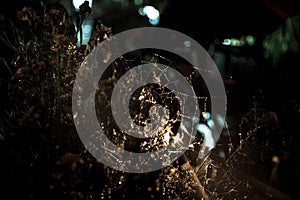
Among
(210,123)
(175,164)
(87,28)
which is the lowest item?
(175,164)

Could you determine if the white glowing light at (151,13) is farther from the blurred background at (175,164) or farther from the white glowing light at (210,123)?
the white glowing light at (210,123)

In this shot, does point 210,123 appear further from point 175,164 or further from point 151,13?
point 151,13

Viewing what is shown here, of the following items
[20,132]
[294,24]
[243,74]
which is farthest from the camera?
[243,74]

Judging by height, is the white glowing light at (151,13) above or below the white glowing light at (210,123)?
above

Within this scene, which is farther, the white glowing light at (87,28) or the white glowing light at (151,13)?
the white glowing light at (151,13)

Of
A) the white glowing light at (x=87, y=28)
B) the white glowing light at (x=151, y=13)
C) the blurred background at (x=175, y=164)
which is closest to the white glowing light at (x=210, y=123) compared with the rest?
the blurred background at (x=175, y=164)

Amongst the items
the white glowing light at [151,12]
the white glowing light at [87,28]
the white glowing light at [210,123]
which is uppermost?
the white glowing light at [151,12]

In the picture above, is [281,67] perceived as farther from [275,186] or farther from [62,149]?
[62,149]

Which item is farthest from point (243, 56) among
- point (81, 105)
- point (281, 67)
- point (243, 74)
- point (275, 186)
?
point (81, 105)

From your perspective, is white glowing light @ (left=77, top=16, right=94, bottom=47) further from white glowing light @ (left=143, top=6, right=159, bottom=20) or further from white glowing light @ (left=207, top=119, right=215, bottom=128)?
white glowing light @ (left=143, top=6, right=159, bottom=20)

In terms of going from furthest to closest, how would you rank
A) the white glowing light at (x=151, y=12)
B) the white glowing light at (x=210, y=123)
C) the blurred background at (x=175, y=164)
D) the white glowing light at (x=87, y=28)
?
the white glowing light at (x=151, y=12) → the white glowing light at (x=210, y=123) → the white glowing light at (x=87, y=28) → the blurred background at (x=175, y=164)

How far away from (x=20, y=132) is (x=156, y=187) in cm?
148

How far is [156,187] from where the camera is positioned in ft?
10.6

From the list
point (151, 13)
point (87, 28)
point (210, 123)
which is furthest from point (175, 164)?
point (151, 13)
